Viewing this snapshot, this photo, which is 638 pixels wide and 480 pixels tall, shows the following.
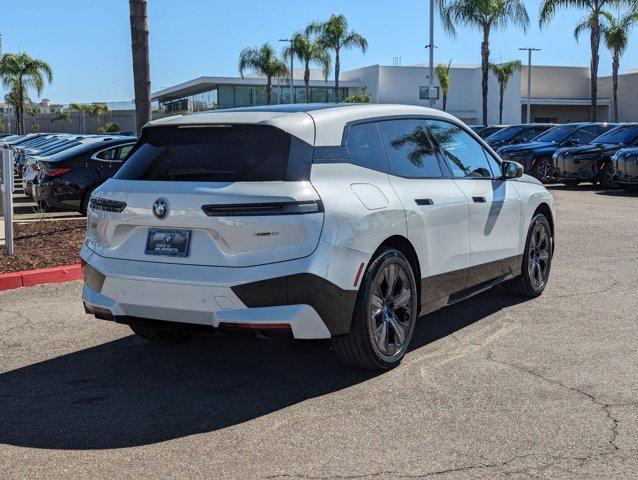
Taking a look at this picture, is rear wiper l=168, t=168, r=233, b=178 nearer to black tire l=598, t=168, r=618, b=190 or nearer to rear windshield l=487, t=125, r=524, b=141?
black tire l=598, t=168, r=618, b=190

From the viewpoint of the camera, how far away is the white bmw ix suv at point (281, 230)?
4.70 metres

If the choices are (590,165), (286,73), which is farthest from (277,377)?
(286,73)

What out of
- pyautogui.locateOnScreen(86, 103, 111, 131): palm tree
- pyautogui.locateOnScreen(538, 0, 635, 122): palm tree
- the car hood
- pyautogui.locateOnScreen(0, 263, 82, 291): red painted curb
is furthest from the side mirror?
pyautogui.locateOnScreen(86, 103, 111, 131): palm tree

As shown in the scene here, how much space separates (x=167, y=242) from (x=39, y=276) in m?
4.13

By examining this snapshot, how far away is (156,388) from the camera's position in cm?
516

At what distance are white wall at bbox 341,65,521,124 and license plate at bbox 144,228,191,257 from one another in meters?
65.4

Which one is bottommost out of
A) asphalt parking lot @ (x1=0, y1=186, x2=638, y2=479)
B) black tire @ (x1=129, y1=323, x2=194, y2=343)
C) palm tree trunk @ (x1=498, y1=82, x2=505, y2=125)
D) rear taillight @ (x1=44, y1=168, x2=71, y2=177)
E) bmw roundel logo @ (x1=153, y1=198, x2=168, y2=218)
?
asphalt parking lot @ (x1=0, y1=186, x2=638, y2=479)

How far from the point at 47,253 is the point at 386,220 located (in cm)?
571

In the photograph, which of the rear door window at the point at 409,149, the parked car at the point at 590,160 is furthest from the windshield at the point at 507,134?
the rear door window at the point at 409,149

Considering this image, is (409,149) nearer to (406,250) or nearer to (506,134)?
(406,250)

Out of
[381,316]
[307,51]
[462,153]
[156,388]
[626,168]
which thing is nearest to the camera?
[156,388]

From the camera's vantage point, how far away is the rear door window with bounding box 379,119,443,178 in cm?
570

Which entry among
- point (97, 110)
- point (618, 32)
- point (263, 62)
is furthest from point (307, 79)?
point (97, 110)

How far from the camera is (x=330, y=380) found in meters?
5.25
